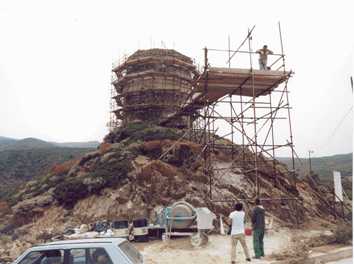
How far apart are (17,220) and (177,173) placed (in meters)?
9.70

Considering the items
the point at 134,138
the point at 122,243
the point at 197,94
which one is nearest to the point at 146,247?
the point at 122,243

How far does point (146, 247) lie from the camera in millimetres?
13266

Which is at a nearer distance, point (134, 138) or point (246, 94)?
point (246, 94)

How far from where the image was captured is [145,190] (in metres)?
19.4

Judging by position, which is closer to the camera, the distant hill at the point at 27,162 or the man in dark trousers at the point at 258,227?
the man in dark trousers at the point at 258,227

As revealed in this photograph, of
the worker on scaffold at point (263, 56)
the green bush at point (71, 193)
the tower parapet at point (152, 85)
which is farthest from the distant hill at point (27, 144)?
the worker on scaffold at point (263, 56)

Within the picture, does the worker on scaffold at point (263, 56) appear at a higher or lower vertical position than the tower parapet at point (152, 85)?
lower

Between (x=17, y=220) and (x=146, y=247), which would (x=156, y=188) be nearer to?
(x=146, y=247)

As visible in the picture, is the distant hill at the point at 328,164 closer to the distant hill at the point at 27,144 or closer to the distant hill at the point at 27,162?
the distant hill at the point at 27,162

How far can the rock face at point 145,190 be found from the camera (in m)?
18.7

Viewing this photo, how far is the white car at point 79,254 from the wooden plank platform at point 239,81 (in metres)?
12.0

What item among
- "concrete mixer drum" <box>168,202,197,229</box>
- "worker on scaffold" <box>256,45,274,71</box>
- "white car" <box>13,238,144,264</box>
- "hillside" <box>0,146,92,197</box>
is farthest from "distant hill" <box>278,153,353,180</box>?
"white car" <box>13,238,144,264</box>

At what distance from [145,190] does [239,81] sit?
756cm

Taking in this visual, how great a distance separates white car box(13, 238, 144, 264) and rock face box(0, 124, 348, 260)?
1157 cm
